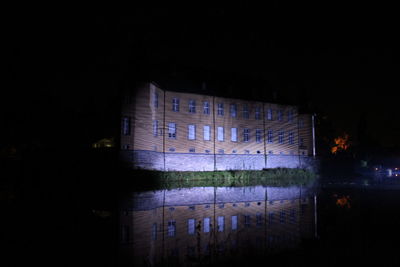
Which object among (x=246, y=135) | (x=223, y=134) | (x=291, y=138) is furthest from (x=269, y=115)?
(x=223, y=134)

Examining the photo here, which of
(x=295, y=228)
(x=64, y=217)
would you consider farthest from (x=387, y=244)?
(x=64, y=217)

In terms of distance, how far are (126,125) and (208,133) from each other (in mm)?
10275

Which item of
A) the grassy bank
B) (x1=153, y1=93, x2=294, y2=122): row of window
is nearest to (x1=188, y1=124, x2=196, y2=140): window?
(x1=153, y1=93, x2=294, y2=122): row of window

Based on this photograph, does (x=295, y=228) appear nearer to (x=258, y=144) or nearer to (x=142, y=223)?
(x=142, y=223)

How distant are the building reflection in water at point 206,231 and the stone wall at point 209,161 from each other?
14188mm

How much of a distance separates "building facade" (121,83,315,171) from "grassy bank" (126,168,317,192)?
2335mm

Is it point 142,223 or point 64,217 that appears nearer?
point 142,223

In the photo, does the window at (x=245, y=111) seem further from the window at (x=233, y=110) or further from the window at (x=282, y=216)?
the window at (x=282, y=216)

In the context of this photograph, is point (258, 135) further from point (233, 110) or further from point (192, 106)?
point (192, 106)

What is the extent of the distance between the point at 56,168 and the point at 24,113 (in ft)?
32.1

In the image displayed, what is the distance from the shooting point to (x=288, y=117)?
41.9 metres

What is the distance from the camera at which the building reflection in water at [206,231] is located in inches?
252

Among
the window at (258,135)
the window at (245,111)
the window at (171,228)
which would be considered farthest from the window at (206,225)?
the window at (258,135)

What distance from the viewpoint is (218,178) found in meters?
29.3
